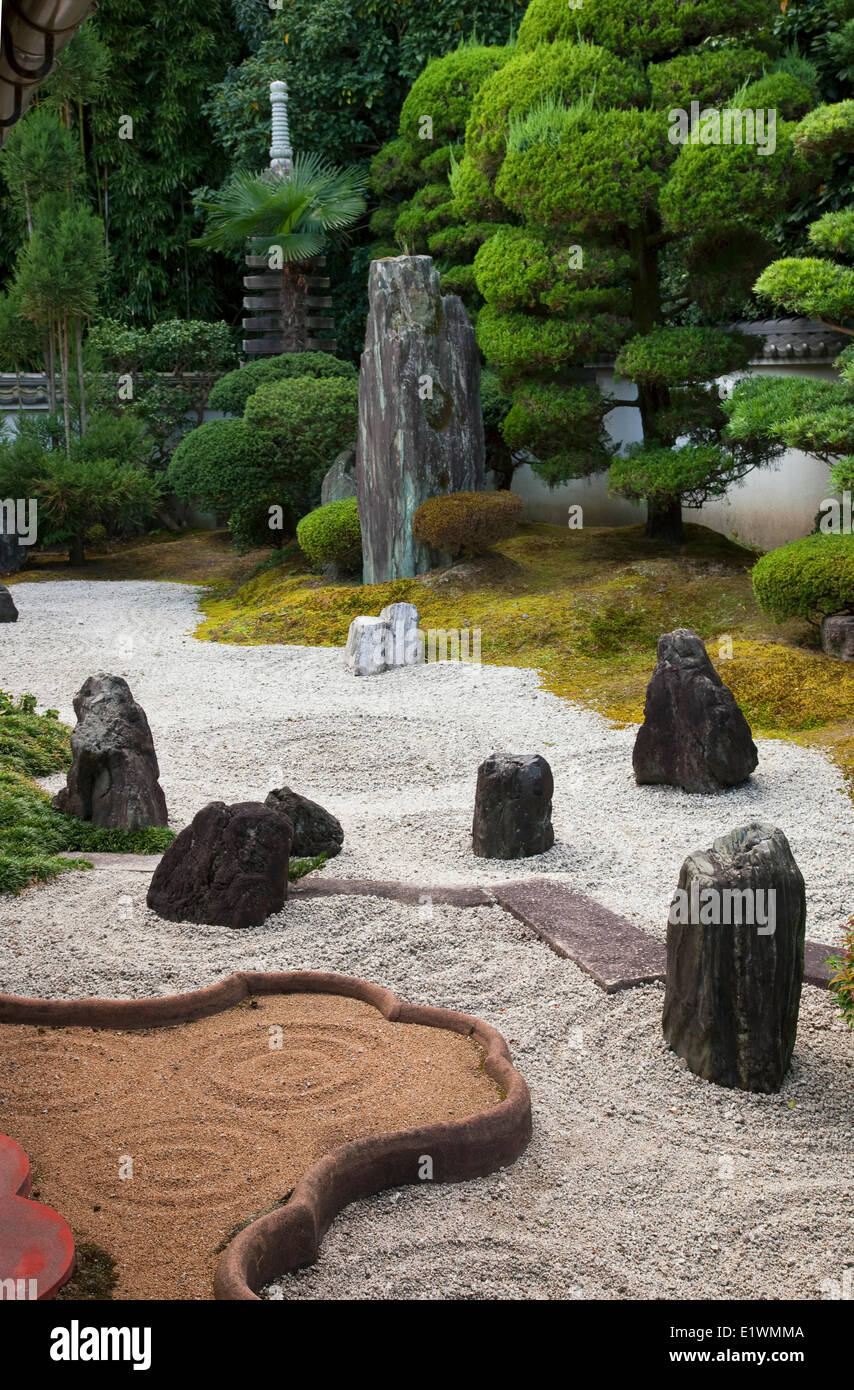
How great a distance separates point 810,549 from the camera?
835 cm

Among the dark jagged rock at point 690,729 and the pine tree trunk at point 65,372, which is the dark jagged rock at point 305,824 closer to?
the dark jagged rock at point 690,729

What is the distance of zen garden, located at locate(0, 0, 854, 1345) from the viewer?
3096mm

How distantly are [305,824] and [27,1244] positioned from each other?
3033 millimetres

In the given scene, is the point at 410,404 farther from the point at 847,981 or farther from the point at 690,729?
the point at 847,981

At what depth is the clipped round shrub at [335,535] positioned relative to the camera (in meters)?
11.9

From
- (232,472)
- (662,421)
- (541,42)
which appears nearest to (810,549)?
(662,421)

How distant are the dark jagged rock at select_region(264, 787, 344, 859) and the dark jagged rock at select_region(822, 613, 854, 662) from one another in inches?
160

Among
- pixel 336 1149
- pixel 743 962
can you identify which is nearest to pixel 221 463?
pixel 743 962

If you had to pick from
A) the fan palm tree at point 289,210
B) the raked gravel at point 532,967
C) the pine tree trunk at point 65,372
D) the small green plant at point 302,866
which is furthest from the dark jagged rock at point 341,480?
the small green plant at point 302,866

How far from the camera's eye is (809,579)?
8234 mm

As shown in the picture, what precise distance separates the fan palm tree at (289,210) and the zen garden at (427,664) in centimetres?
7

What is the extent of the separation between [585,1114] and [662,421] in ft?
26.3

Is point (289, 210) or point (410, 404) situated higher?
point (289, 210)

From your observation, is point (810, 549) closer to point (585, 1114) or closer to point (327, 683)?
point (327, 683)
